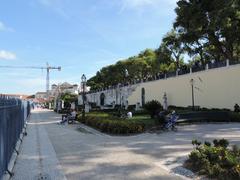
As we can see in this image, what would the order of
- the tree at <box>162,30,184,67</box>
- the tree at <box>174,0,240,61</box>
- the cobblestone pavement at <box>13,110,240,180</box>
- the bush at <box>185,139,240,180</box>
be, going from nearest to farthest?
the bush at <box>185,139,240,180</box>, the cobblestone pavement at <box>13,110,240,180</box>, the tree at <box>174,0,240,61</box>, the tree at <box>162,30,184,67</box>

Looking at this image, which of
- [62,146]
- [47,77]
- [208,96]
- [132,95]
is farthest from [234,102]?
[47,77]

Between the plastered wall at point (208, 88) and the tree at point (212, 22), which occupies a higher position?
the tree at point (212, 22)

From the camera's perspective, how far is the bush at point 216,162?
7.51 meters

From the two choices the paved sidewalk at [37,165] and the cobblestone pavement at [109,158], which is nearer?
the paved sidewalk at [37,165]

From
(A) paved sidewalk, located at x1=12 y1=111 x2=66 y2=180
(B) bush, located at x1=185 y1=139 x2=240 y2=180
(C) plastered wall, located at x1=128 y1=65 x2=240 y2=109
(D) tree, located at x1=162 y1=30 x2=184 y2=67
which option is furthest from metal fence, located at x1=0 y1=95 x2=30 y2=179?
(D) tree, located at x1=162 y1=30 x2=184 y2=67

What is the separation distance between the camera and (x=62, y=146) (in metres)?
14.3

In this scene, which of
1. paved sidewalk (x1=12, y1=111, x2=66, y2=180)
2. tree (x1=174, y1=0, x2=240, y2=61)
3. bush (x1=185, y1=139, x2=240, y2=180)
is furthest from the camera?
tree (x1=174, y1=0, x2=240, y2=61)

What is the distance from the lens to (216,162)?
823cm

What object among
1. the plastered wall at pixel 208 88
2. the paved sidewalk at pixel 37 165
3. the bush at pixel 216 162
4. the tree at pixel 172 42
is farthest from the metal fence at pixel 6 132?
the tree at pixel 172 42

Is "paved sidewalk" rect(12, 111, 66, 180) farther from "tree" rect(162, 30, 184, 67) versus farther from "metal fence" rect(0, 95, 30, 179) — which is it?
"tree" rect(162, 30, 184, 67)

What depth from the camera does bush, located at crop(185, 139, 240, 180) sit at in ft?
24.6

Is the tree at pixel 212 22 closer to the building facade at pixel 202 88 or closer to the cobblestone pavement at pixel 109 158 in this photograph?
the building facade at pixel 202 88

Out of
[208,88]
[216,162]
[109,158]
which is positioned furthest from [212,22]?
[216,162]

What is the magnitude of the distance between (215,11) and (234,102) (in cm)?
743
